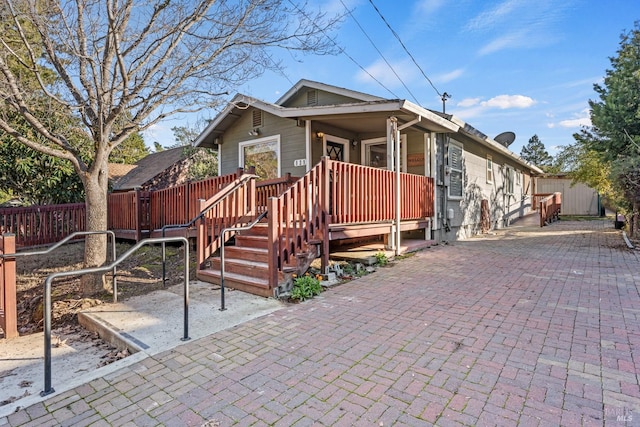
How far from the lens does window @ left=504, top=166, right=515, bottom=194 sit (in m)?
16.0

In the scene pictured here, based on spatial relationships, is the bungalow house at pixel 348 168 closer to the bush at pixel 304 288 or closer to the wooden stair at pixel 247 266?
the wooden stair at pixel 247 266

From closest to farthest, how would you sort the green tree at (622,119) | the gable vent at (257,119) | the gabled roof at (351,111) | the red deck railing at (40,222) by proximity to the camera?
1. the gabled roof at (351,111)
2. the green tree at (622,119)
3. the red deck railing at (40,222)
4. the gable vent at (257,119)

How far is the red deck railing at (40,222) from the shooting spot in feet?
31.3

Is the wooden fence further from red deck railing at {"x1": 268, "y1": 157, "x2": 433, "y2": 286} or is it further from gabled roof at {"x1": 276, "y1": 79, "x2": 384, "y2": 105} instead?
gabled roof at {"x1": 276, "y1": 79, "x2": 384, "y2": 105}

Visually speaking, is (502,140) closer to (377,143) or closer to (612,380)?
(377,143)

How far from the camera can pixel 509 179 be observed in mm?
16609

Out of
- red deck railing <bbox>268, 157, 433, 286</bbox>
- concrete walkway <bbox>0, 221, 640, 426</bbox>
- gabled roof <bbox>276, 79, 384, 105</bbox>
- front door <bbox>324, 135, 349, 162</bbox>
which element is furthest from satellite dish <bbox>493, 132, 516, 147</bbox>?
concrete walkway <bbox>0, 221, 640, 426</bbox>

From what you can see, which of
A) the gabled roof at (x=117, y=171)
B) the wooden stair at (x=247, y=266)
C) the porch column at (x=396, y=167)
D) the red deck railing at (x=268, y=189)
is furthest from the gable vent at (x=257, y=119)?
the gabled roof at (x=117, y=171)

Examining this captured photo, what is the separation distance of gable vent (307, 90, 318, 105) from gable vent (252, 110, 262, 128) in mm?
1511

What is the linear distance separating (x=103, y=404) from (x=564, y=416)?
9.72 ft

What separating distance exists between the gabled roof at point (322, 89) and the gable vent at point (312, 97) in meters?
0.19

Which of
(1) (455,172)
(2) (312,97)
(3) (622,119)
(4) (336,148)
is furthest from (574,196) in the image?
(2) (312,97)

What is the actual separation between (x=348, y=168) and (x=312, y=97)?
4867mm

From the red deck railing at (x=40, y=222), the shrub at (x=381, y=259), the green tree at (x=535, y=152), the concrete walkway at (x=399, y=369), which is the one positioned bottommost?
the concrete walkway at (x=399, y=369)
